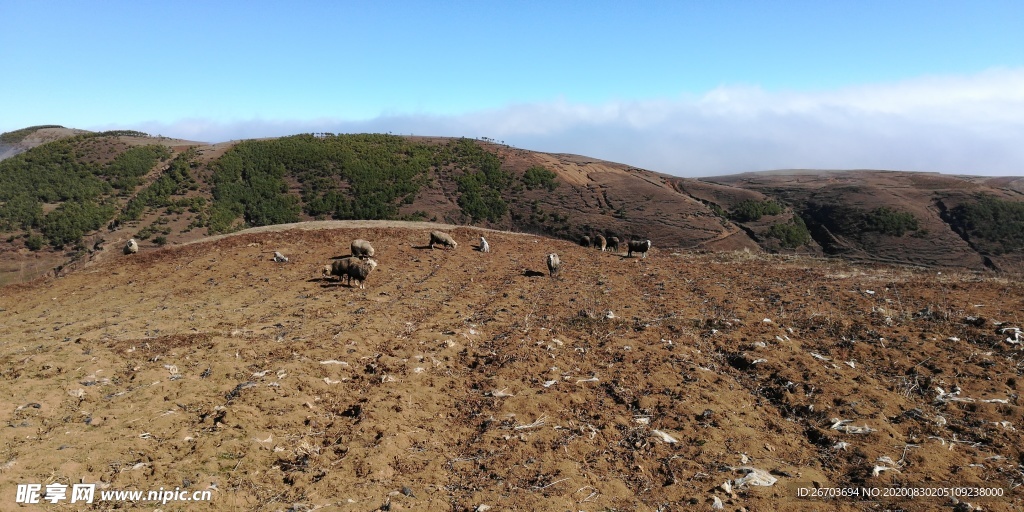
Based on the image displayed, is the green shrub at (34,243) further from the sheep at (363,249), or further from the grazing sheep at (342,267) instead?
the grazing sheep at (342,267)

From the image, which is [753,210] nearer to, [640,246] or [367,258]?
[640,246]

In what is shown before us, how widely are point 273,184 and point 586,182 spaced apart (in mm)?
32647

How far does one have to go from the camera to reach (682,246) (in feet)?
128

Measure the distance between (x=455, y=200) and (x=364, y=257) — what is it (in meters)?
28.7

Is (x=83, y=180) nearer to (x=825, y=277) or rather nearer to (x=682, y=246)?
(x=682, y=246)

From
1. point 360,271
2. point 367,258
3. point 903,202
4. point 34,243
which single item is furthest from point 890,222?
point 34,243

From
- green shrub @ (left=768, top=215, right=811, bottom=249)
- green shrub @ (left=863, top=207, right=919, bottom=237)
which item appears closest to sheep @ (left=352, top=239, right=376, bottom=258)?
green shrub @ (left=768, top=215, right=811, bottom=249)

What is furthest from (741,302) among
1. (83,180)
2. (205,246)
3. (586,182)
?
(83,180)

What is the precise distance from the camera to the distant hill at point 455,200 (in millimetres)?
37031

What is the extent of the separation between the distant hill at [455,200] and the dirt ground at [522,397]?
24.8 metres

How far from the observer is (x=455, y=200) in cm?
4866

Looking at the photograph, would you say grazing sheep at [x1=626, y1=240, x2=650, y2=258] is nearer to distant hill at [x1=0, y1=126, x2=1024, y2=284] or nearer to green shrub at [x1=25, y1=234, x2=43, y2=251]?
distant hill at [x1=0, y1=126, x2=1024, y2=284]

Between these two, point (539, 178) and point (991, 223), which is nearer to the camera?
point (991, 223)

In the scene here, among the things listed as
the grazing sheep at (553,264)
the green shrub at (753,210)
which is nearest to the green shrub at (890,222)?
the green shrub at (753,210)
